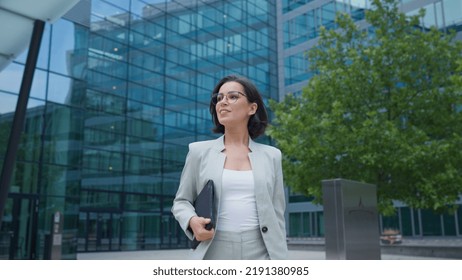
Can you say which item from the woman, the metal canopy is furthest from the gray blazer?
the metal canopy

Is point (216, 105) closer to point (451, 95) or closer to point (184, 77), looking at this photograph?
point (451, 95)

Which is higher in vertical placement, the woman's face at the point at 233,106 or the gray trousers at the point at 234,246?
the woman's face at the point at 233,106

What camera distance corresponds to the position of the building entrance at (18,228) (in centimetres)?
1605

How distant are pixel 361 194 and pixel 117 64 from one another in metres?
18.2

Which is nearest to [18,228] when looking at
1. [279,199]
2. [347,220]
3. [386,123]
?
[347,220]

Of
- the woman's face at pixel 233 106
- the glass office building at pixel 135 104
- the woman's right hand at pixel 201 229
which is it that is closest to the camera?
the woman's right hand at pixel 201 229

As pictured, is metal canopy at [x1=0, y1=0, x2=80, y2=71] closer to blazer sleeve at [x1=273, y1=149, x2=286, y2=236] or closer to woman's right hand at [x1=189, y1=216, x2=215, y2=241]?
blazer sleeve at [x1=273, y1=149, x2=286, y2=236]

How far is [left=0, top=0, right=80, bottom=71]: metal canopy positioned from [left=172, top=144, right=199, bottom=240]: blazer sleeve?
532 centimetres

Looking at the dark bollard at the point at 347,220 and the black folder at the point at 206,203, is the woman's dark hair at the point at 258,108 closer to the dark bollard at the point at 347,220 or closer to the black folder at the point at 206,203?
the black folder at the point at 206,203

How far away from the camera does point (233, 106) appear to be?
221 centimetres

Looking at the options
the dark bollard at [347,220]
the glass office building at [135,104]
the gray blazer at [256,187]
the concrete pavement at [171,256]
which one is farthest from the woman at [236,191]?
the concrete pavement at [171,256]

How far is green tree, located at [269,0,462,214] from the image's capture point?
14.4m

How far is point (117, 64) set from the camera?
26828 millimetres

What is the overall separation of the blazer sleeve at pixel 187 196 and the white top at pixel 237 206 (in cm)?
13
